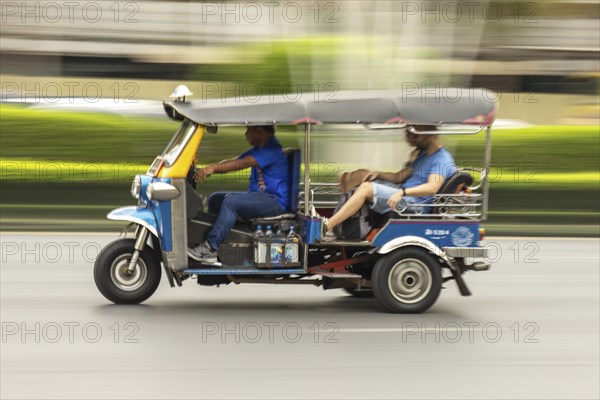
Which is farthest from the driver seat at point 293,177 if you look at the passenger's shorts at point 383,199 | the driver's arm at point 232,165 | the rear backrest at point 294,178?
the passenger's shorts at point 383,199

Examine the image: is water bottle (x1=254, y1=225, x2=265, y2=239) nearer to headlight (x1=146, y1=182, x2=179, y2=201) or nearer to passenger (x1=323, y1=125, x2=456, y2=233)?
passenger (x1=323, y1=125, x2=456, y2=233)

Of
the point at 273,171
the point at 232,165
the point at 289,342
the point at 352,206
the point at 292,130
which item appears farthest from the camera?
the point at 292,130

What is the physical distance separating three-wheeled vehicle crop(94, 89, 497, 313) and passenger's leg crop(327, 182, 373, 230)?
0.61ft

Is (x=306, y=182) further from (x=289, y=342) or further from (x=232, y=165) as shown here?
(x=289, y=342)

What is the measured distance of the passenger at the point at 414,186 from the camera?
9211 millimetres

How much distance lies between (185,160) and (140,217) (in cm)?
62

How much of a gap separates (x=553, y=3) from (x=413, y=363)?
23431mm

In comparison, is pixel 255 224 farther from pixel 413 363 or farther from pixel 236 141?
pixel 236 141

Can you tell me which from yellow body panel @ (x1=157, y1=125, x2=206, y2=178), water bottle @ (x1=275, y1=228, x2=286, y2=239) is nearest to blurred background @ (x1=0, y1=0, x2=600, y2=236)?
water bottle @ (x1=275, y1=228, x2=286, y2=239)

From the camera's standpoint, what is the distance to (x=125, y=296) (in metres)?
9.12

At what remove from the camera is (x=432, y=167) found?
9.41 metres

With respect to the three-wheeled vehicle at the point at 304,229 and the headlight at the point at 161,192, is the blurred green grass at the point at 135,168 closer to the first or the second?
the three-wheeled vehicle at the point at 304,229

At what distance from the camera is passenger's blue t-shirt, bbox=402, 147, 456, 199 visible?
9.41m

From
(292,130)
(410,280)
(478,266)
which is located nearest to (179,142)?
(410,280)
